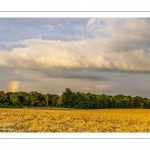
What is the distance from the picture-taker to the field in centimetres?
969

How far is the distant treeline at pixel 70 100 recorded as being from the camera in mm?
9734

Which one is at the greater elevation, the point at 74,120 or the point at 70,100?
the point at 70,100

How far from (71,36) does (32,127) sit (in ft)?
7.30

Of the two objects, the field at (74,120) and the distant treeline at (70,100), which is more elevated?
the distant treeline at (70,100)

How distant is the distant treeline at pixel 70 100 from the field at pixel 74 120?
142mm

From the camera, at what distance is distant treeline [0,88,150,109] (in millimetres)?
9734

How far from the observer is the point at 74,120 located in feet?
33.1

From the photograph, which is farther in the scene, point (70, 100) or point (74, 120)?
point (74, 120)

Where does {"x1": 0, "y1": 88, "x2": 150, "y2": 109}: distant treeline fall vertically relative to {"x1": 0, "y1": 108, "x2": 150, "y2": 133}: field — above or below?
above

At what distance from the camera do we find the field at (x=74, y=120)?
969 cm

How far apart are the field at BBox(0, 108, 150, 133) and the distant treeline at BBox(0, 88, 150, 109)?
0.46ft

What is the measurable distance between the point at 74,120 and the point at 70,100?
20.5 inches
